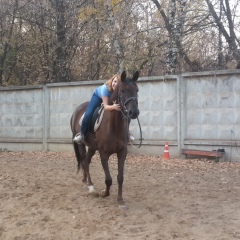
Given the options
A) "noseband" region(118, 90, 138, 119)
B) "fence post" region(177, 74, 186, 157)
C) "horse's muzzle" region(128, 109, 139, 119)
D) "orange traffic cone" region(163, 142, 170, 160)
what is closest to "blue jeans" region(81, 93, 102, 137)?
"noseband" region(118, 90, 138, 119)

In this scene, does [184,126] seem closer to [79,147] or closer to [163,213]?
[79,147]

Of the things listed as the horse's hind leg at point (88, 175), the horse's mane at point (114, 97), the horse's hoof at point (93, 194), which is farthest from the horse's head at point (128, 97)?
the horse's hind leg at point (88, 175)

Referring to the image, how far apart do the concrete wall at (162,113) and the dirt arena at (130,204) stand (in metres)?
1.23

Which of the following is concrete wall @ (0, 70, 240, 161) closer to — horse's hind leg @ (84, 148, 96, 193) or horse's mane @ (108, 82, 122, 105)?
horse's hind leg @ (84, 148, 96, 193)

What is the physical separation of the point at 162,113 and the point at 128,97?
629 centimetres

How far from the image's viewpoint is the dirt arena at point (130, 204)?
18.6 ft

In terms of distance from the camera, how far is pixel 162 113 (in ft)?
41.5

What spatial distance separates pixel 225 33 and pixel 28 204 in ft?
30.9

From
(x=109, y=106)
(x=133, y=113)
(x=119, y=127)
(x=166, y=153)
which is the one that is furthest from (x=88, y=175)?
(x=166, y=153)

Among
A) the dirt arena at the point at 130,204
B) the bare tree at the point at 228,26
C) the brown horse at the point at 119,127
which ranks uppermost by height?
the bare tree at the point at 228,26

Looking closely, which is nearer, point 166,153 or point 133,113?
point 133,113

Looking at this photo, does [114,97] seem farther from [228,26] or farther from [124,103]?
[228,26]

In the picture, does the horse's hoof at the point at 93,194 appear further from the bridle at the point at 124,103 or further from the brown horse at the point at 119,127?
the bridle at the point at 124,103

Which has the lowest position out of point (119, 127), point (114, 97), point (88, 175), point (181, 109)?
point (88, 175)
